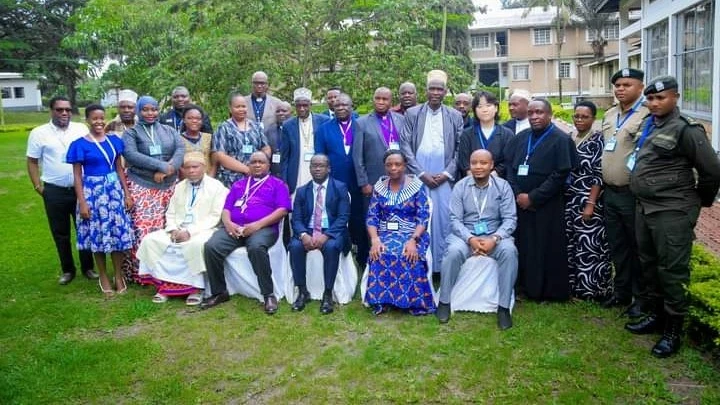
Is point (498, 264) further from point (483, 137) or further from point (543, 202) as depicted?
point (483, 137)

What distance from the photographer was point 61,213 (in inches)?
255

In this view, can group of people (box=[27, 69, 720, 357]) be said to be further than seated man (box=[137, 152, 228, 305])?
No

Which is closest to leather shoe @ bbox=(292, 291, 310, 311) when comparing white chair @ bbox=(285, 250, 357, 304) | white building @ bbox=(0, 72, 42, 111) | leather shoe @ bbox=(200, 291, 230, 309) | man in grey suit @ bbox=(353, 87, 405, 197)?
white chair @ bbox=(285, 250, 357, 304)

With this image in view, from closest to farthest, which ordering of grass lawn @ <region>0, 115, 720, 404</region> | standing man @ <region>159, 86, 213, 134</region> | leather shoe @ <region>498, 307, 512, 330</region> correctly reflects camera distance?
grass lawn @ <region>0, 115, 720, 404</region>, leather shoe @ <region>498, 307, 512, 330</region>, standing man @ <region>159, 86, 213, 134</region>

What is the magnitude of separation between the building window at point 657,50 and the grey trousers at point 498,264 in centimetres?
1061

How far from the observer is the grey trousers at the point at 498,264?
514 cm

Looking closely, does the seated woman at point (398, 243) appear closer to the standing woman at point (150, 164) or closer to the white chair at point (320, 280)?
the white chair at point (320, 280)

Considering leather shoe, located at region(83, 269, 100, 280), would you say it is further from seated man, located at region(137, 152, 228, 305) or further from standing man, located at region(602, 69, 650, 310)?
standing man, located at region(602, 69, 650, 310)

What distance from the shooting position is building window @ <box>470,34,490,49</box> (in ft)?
145

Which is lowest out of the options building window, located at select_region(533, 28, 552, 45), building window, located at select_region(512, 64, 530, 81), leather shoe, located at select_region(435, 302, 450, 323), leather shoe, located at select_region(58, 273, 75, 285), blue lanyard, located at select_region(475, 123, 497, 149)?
leather shoe, located at select_region(435, 302, 450, 323)

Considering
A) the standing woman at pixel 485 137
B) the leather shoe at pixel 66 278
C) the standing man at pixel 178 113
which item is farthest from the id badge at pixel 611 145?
the leather shoe at pixel 66 278

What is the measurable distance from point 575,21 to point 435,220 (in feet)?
127

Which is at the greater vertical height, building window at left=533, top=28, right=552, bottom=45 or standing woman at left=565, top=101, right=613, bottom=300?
building window at left=533, top=28, right=552, bottom=45

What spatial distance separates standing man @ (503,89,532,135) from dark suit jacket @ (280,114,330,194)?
79.4 inches
